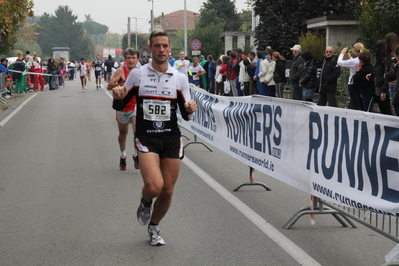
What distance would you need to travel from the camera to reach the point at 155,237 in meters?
6.02

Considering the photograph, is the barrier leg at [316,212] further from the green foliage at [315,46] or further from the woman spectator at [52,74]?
the woman spectator at [52,74]

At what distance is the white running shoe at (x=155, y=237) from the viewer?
19.7ft

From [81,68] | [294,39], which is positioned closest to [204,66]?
[294,39]

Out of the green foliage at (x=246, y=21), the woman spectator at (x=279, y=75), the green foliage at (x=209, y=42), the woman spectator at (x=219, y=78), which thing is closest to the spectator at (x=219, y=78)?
the woman spectator at (x=219, y=78)

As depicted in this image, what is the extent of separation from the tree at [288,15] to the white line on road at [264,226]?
23.5 metres

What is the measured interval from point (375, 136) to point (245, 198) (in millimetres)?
3087

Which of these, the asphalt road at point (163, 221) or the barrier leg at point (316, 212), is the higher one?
the barrier leg at point (316, 212)

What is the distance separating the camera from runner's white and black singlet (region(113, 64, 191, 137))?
5910mm

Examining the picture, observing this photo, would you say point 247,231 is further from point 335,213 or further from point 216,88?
point 216,88

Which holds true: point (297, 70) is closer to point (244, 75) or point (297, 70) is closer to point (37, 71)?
point (244, 75)

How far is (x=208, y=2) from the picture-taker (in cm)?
9125

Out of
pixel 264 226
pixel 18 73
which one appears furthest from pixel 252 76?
pixel 264 226

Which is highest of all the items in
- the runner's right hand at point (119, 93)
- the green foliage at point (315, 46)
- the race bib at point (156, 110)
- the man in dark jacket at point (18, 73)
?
the green foliage at point (315, 46)

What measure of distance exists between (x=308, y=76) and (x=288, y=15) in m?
17.0
